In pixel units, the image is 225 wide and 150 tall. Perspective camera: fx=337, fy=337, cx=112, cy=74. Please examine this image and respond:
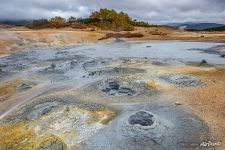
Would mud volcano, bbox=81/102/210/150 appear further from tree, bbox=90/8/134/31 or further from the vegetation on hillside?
tree, bbox=90/8/134/31

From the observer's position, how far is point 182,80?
67.4 ft

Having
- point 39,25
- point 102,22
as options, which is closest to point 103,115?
point 39,25

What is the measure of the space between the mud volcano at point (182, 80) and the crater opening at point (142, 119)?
5.59 meters

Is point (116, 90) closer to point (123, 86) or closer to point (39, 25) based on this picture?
point (123, 86)

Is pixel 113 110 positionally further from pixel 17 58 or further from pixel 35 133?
pixel 17 58

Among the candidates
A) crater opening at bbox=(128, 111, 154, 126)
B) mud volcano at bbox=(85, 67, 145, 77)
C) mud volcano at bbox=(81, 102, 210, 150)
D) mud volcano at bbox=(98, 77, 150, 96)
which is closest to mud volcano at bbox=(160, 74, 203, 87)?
mud volcano at bbox=(98, 77, 150, 96)

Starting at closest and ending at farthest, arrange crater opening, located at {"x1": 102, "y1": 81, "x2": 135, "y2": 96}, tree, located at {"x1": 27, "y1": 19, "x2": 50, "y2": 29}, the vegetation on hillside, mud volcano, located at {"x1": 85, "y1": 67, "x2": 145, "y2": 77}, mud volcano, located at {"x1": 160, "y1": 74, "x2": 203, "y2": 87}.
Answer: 1. crater opening, located at {"x1": 102, "y1": 81, "x2": 135, "y2": 96}
2. mud volcano, located at {"x1": 160, "y1": 74, "x2": 203, "y2": 87}
3. mud volcano, located at {"x1": 85, "y1": 67, "x2": 145, "y2": 77}
4. tree, located at {"x1": 27, "y1": 19, "x2": 50, "y2": 29}
5. the vegetation on hillside

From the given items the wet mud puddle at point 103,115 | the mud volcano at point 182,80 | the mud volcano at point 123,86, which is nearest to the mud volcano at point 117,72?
the wet mud puddle at point 103,115

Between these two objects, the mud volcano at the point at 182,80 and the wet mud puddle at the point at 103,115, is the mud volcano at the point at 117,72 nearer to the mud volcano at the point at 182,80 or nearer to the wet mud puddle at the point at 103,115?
the wet mud puddle at the point at 103,115

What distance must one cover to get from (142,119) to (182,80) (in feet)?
22.3

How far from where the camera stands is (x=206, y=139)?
13156mm

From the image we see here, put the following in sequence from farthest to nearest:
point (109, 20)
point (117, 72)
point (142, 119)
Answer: point (109, 20), point (117, 72), point (142, 119)

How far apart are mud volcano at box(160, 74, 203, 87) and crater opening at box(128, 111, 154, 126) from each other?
220 inches

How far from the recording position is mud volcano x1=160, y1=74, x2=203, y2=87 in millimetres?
19953
